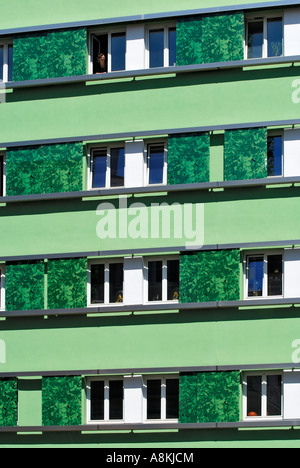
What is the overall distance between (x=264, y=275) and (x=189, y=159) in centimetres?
347

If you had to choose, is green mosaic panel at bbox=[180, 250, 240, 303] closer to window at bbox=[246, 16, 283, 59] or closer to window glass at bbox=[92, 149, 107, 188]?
window glass at bbox=[92, 149, 107, 188]

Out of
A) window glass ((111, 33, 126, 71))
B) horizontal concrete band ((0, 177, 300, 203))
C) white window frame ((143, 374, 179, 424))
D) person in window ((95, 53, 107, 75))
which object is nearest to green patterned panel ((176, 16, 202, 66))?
window glass ((111, 33, 126, 71))

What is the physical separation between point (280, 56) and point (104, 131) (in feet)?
15.9

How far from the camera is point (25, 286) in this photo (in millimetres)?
31266

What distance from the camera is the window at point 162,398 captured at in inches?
1190

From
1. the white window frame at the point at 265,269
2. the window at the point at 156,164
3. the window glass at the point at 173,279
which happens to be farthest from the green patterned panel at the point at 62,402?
the window at the point at 156,164

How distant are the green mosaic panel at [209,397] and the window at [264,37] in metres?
8.15

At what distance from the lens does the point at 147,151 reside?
3153 centimetres

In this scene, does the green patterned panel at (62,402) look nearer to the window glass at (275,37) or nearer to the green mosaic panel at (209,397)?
the green mosaic panel at (209,397)

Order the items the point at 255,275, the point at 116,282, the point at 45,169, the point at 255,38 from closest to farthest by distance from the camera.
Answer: the point at 255,275, the point at 116,282, the point at 255,38, the point at 45,169

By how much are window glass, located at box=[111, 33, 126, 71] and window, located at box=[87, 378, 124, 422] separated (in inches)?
323

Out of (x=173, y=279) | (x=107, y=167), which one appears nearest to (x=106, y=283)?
(x=173, y=279)

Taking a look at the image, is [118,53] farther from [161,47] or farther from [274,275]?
[274,275]

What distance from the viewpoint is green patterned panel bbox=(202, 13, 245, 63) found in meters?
30.9
